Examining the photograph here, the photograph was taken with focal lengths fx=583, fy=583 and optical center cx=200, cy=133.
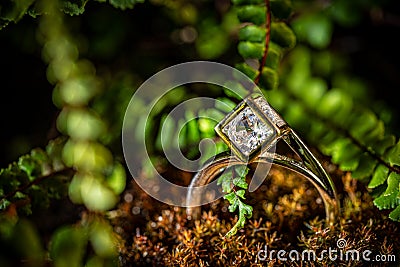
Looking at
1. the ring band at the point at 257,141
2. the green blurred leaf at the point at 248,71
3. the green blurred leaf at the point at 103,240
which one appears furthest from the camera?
the green blurred leaf at the point at 248,71

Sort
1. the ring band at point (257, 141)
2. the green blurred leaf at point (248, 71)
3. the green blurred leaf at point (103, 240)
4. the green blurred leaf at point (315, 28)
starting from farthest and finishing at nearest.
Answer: the green blurred leaf at point (315, 28) < the green blurred leaf at point (248, 71) < the green blurred leaf at point (103, 240) < the ring band at point (257, 141)

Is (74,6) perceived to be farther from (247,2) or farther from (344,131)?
(344,131)

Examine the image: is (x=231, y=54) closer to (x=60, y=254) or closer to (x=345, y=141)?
(x=345, y=141)

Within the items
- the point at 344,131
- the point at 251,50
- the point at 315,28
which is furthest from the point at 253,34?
the point at 315,28

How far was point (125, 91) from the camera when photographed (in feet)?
4.33

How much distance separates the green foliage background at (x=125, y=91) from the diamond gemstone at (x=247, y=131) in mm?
94

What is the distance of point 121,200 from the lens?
1154mm

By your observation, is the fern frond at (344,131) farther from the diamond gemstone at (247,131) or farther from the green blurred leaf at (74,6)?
the green blurred leaf at (74,6)

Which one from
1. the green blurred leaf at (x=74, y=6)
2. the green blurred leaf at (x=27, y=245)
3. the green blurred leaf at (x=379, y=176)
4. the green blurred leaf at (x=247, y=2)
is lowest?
the green blurred leaf at (x=27, y=245)

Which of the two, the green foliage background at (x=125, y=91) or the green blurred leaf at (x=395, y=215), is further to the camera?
the green foliage background at (x=125, y=91)

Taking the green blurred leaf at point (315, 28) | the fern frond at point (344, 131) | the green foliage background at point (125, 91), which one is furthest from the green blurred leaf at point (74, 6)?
the green blurred leaf at point (315, 28)

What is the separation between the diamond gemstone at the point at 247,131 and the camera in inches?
33.4

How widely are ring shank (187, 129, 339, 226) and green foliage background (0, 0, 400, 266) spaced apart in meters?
0.07

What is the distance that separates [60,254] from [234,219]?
0.28 meters
